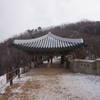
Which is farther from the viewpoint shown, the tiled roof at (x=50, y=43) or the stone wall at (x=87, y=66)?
the tiled roof at (x=50, y=43)

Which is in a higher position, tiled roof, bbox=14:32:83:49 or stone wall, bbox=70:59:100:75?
tiled roof, bbox=14:32:83:49

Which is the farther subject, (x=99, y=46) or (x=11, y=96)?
(x=99, y=46)

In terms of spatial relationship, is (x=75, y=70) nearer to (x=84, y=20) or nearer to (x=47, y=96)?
(x=47, y=96)

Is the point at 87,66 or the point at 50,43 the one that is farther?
the point at 50,43

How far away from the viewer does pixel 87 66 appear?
8.86m

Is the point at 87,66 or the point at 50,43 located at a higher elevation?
the point at 50,43

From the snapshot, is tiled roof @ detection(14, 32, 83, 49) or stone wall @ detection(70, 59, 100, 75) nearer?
stone wall @ detection(70, 59, 100, 75)

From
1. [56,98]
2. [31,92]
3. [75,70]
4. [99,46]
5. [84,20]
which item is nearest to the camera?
[56,98]

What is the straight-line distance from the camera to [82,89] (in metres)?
5.75

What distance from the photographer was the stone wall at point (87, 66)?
8344 mm

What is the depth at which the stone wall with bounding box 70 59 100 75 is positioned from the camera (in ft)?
27.4

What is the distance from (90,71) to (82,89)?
3.18m

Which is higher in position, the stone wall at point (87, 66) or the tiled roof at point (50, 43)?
the tiled roof at point (50, 43)

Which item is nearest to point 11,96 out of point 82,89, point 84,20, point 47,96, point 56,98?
point 47,96
